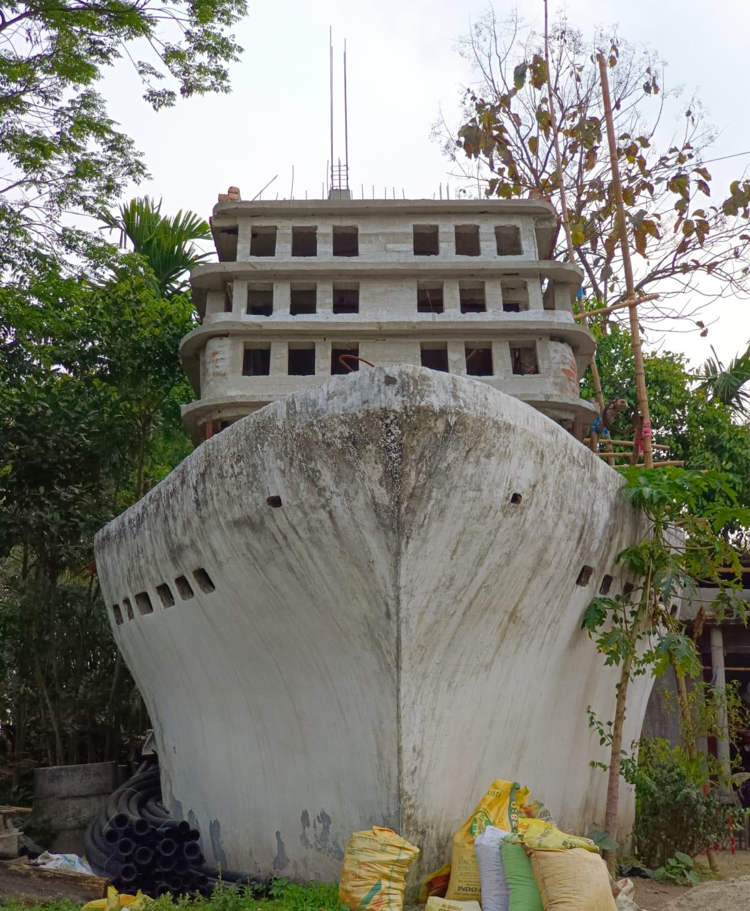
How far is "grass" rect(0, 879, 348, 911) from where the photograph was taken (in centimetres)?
662

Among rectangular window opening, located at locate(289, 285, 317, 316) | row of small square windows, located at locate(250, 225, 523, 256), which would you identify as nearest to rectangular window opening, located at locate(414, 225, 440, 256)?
row of small square windows, located at locate(250, 225, 523, 256)

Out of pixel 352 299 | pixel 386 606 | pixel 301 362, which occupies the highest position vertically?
pixel 352 299

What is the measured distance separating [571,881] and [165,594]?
170 inches

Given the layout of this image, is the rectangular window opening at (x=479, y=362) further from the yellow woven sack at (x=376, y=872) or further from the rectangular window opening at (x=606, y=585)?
the yellow woven sack at (x=376, y=872)

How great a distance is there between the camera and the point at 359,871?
644 cm

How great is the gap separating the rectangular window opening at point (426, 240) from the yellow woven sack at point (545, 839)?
7.71 meters

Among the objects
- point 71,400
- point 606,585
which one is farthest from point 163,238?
point 606,585

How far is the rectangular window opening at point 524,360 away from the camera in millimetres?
11578

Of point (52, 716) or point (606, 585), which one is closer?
point (606, 585)

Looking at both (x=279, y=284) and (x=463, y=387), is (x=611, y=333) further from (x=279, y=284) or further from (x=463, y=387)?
(x=463, y=387)

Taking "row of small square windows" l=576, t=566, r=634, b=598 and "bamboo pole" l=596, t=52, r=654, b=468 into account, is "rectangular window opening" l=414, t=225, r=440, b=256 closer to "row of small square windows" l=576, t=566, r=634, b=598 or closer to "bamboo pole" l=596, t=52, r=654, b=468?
"bamboo pole" l=596, t=52, r=654, b=468

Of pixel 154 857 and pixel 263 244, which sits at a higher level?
pixel 263 244

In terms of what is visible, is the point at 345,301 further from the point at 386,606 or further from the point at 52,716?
the point at 52,716

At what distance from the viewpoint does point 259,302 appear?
12195 millimetres
